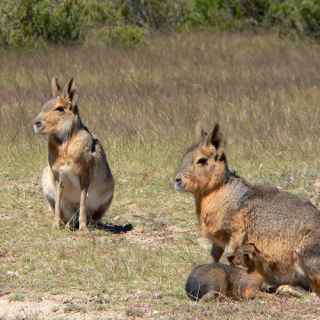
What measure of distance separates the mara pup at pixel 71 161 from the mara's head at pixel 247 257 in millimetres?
2896

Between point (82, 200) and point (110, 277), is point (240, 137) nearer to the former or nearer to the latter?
point (82, 200)

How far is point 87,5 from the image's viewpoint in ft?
89.4

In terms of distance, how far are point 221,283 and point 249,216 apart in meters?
0.61

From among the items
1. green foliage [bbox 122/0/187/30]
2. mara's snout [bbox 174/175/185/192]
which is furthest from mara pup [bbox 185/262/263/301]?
green foliage [bbox 122/0/187/30]

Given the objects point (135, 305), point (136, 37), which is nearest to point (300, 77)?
point (136, 37)

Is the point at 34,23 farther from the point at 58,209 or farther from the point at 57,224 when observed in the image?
the point at 57,224

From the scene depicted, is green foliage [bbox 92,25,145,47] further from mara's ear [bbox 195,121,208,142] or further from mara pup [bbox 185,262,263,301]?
mara pup [bbox 185,262,263,301]

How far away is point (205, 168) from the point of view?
22.2ft

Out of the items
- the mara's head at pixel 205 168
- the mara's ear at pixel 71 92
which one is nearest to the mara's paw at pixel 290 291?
the mara's head at pixel 205 168

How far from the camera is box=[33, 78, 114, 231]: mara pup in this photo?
29.7 feet

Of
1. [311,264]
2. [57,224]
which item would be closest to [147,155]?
[57,224]

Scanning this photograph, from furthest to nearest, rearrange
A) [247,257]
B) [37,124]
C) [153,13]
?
[153,13] → [37,124] → [247,257]

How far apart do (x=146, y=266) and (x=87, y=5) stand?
2065 centimetres

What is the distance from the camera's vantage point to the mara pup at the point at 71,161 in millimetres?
9062
